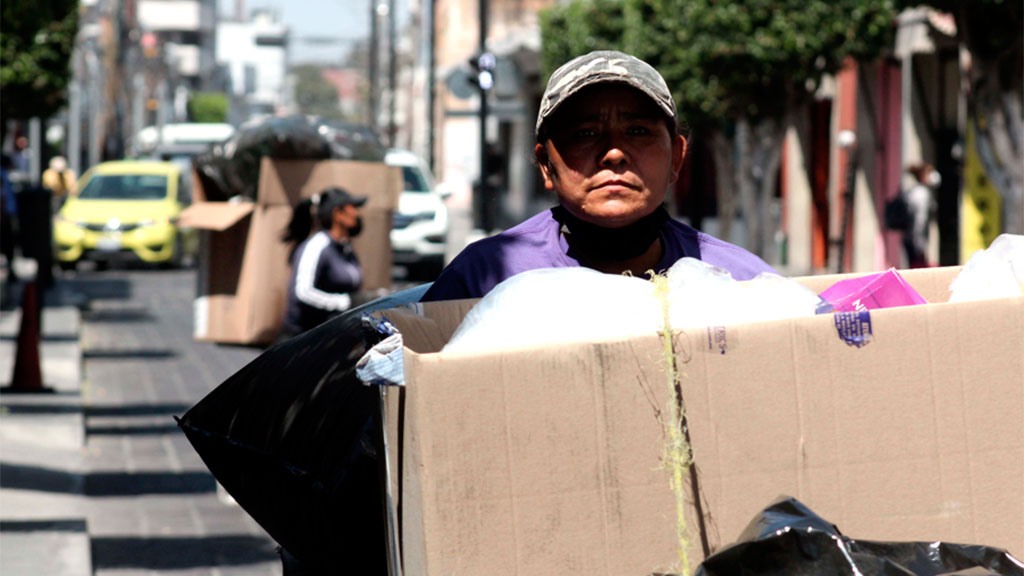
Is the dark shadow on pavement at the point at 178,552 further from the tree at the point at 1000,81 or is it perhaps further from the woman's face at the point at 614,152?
the tree at the point at 1000,81

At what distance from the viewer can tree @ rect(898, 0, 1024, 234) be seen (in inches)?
571

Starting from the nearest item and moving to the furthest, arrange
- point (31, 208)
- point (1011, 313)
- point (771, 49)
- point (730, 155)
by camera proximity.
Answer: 1. point (1011, 313)
2. point (31, 208)
3. point (771, 49)
4. point (730, 155)

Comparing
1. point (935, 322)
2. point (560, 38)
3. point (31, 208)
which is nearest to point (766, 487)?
point (935, 322)

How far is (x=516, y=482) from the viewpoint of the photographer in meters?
2.11

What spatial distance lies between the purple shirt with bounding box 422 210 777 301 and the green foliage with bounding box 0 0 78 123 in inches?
755

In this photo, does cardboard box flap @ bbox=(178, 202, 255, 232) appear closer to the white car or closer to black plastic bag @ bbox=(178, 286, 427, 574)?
black plastic bag @ bbox=(178, 286, 427, 574)

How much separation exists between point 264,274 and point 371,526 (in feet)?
26.9

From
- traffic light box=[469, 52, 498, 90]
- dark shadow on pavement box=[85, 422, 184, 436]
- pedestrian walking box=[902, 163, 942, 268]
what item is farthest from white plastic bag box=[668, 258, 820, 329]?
pedestrian walking box=[902, 163, 942, 268]

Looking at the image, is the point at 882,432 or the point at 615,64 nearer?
the point at 882,432

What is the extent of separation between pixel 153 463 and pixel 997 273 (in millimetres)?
8139

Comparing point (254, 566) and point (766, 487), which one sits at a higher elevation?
point (766, 487)

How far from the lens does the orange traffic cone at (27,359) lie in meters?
12.6

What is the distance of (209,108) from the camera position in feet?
419

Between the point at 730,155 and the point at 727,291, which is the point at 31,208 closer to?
the point at 730,155
